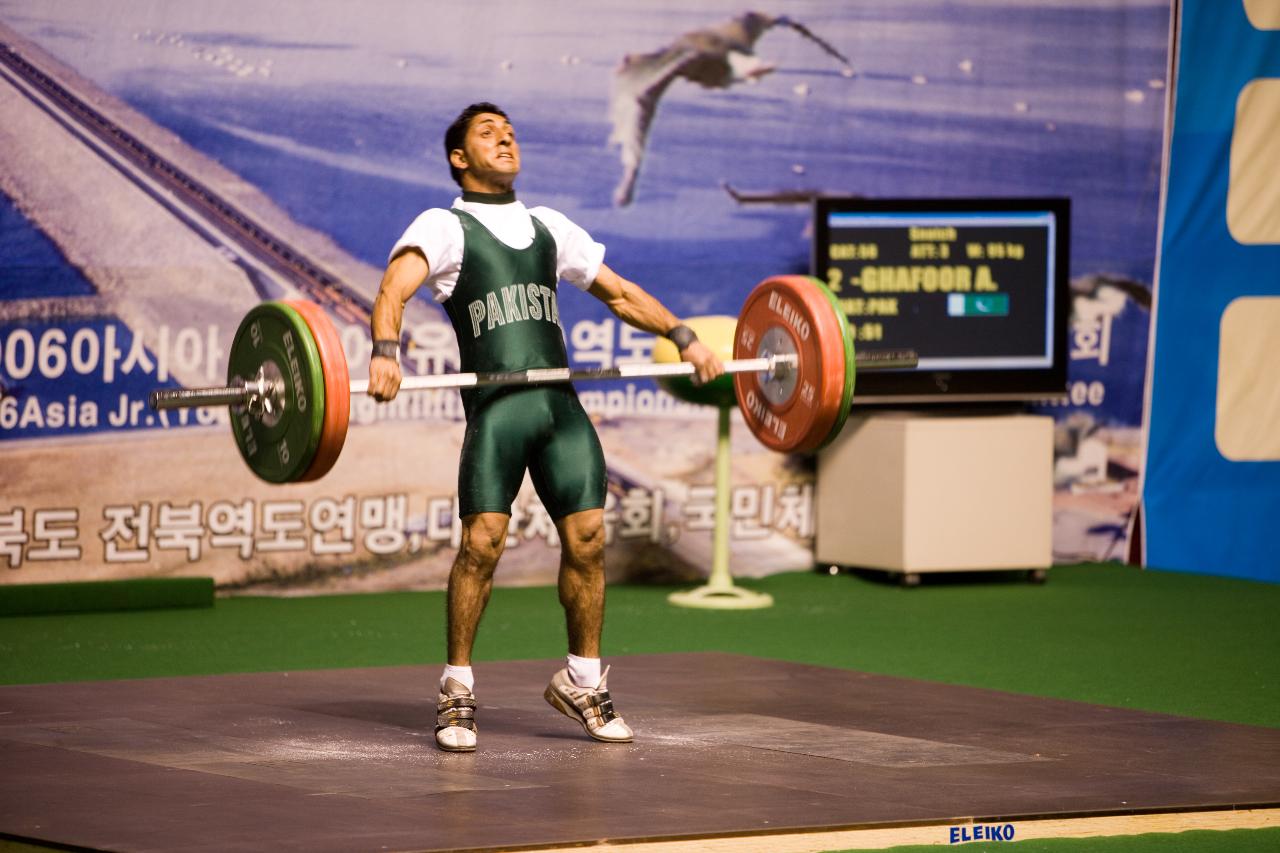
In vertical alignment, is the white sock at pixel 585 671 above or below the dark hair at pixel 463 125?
below

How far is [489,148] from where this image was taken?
5137 mm

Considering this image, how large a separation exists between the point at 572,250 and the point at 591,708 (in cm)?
114

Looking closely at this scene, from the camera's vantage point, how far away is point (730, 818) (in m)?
4.13

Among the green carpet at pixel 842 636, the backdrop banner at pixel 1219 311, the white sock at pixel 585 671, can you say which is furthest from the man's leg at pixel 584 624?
the backdrop banner at pixel 1219 311

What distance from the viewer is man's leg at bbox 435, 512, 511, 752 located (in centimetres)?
498

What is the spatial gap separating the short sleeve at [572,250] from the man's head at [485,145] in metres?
0.14

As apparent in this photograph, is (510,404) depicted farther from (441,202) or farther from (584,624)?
(441,202)

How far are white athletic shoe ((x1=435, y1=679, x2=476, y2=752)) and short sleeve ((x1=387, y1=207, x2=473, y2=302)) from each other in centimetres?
95

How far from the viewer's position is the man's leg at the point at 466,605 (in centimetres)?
498

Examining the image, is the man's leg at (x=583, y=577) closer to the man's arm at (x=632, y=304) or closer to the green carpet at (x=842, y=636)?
the man's arm at (x=632, y=304)

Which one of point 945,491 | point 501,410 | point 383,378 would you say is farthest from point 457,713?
point 945,491

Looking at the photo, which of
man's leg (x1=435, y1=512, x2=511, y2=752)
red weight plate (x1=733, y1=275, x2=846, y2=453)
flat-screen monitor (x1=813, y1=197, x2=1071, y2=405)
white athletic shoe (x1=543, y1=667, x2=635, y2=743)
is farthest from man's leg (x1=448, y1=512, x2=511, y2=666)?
flat-screen monitor (x1=813, y1=197, x2=1071, y2=405)

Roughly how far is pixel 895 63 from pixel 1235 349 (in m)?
1.97

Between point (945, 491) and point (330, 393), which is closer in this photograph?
point (330, 393)
